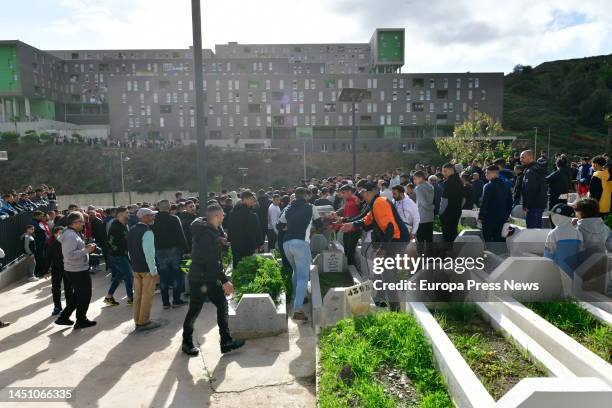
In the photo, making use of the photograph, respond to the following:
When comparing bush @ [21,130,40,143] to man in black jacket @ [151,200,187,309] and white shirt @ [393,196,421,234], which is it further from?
white shirt @ [393,196,421,234]

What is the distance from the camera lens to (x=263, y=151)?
215 feet

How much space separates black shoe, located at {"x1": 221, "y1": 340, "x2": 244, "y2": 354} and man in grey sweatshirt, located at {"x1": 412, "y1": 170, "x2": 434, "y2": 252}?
430 cm

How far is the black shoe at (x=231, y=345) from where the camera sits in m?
5.96

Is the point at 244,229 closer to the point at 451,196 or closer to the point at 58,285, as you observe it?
the point at 58,285

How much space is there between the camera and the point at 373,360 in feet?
15.8

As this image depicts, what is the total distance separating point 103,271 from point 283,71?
79.2m

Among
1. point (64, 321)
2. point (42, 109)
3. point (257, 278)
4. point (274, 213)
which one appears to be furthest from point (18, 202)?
point (42, 109)

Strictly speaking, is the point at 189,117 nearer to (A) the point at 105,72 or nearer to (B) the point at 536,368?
(A) the point at 105,72

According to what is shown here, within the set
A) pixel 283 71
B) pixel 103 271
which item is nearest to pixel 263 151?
pixel 283 71

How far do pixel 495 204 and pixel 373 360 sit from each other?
4.96 metres

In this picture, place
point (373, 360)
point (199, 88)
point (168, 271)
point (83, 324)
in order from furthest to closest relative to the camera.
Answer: point (168, 271) → point (199, 88) → point (83, 324) → point (373, 360)

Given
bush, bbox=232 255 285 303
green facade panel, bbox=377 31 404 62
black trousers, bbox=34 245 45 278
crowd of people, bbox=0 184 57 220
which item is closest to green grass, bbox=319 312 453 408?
bush, bbox=232 255 285 303

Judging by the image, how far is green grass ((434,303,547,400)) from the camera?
4.18m

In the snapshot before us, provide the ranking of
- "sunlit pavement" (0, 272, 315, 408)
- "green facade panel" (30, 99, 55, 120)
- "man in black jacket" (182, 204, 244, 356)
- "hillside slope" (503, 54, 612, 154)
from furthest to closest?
1. "hillside slope" (503, 54, 612, 154)
2. "green facade panel" (30, 99, 55, 120)
3. "man in black jacket" (182, 204, 244, 356)
4. "sunlit pavement" (0, 272, 315, 408)
